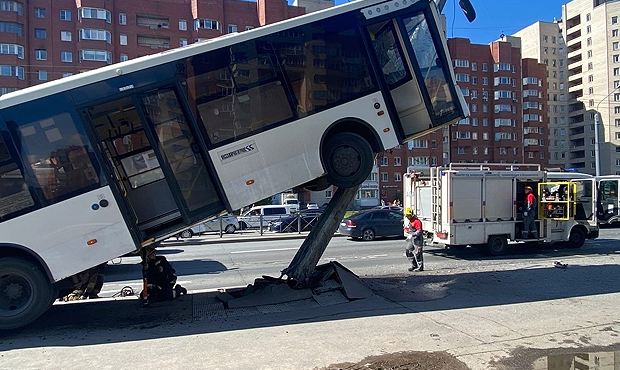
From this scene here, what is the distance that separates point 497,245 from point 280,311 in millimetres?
9009

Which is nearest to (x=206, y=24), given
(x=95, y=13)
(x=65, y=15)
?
(x=95, y=13)

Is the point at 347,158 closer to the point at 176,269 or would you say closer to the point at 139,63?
Answer: the point at 139,63

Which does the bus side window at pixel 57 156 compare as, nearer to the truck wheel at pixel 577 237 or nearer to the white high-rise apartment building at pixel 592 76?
the truck wheel at pixel 577 237

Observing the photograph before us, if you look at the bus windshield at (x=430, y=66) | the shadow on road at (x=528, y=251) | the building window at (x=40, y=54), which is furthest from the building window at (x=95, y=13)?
the bus windshield at (x=430, y=66)

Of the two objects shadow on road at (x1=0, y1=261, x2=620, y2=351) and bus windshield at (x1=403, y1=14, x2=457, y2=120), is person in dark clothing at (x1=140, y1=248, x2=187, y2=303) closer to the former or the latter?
shadow on road at (x1=0, y1=261, x2=620, y2=351)

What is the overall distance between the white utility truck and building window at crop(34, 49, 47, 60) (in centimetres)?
5470

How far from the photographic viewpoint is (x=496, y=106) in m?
82.4

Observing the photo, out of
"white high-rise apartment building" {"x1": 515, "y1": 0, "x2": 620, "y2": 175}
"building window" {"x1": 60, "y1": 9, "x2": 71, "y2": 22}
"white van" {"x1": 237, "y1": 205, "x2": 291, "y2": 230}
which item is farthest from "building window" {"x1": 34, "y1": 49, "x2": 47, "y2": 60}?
"white high-rise apartment building" {"x1": 515, "y1": 0, "x2": 620, "y2": 175}

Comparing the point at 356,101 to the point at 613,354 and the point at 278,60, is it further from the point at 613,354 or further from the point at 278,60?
the point at 613,354

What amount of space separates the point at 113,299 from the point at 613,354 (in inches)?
317

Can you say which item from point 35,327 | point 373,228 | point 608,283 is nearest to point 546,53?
point 373,228

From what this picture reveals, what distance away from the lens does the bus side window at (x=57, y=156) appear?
6.39 m

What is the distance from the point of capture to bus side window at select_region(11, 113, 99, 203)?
6.39 metres

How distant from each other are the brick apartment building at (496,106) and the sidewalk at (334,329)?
72202 millimetres
